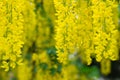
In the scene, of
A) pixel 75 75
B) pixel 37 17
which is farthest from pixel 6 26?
pixel 75 75

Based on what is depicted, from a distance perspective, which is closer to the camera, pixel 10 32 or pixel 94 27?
pixel 10 32

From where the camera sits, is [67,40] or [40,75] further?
[40,75]

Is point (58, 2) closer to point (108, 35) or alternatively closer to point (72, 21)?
point (72, 21)

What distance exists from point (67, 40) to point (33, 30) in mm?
1639

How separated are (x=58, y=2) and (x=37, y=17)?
1.48m

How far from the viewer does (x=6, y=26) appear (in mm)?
4246

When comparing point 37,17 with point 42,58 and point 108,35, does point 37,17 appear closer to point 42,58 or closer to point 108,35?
point 42,58

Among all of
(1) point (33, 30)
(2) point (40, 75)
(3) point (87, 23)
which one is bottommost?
(2) point (40, 75)

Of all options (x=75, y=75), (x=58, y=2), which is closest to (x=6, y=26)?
(x=58, y=2)

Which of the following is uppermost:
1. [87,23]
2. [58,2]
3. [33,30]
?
[58,2]

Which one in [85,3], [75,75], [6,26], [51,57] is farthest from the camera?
[75,75]

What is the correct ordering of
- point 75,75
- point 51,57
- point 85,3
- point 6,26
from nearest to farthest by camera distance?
point 6,26, point 85,3, point 51,57, point 75,75

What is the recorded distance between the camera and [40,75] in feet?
19.4

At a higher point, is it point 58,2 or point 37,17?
point 58,2
